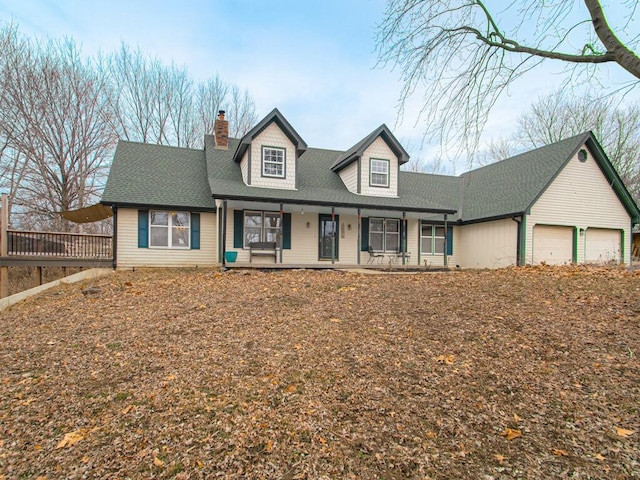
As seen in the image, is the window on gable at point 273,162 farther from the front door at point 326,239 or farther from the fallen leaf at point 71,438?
the fallen leaf at point 71,438

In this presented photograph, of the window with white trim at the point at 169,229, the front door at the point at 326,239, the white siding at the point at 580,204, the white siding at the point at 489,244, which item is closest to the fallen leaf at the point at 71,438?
the window with white trim at the point at 169,229

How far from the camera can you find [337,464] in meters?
2.35

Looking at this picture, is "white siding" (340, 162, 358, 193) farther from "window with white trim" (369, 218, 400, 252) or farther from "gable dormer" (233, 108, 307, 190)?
"gable dormer" (233, 108, 307, 190)

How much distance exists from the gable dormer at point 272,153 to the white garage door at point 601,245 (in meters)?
13.1

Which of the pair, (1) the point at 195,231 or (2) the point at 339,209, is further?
(2) the point at 339,209

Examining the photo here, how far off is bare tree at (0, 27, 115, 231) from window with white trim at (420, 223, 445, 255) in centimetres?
1902

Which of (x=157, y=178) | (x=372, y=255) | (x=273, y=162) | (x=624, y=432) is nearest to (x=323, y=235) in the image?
(x=372, y=255)

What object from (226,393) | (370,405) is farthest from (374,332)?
(226,393)

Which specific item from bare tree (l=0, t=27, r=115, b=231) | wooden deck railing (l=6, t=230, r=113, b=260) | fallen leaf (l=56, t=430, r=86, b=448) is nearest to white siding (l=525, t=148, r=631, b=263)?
fallen leaf (l=56, t=430, r=86, b=448)

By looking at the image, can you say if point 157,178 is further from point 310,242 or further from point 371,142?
point 371,142

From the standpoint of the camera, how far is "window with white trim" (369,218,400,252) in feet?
49.5

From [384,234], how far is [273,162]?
19.0 ft

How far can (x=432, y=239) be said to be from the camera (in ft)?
54.3

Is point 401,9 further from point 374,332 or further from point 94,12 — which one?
point 94,12
